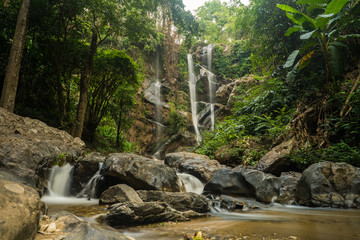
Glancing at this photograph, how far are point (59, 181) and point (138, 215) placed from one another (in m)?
3.37

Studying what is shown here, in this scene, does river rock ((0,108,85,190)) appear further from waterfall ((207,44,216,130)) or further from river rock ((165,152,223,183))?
waterfall ((207,44,216,130))

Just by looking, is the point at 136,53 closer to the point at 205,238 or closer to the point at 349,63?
the point at 349,63

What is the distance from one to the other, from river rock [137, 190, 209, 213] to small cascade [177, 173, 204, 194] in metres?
2.29

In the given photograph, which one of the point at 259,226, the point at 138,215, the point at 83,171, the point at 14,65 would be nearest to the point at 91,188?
the point at 83,171

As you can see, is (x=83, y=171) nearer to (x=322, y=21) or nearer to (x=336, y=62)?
(x=322, y=21)

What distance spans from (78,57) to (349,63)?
35.0ft

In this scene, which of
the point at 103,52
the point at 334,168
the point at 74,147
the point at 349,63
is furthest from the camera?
the point at 103,52

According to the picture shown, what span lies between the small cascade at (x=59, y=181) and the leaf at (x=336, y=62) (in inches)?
344

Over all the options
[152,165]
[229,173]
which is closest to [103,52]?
[152,165]

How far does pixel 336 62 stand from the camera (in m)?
6.94

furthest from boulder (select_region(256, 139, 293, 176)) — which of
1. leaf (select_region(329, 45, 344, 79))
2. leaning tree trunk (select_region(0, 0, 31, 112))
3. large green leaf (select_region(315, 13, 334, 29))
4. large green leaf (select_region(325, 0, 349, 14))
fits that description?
leaning tree trunk (select_region(0, 0, 31, 112))

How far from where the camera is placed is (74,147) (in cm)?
655

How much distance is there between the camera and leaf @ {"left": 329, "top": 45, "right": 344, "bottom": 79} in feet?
22.7

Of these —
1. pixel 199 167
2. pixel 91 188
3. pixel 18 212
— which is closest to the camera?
pixel 18 212
